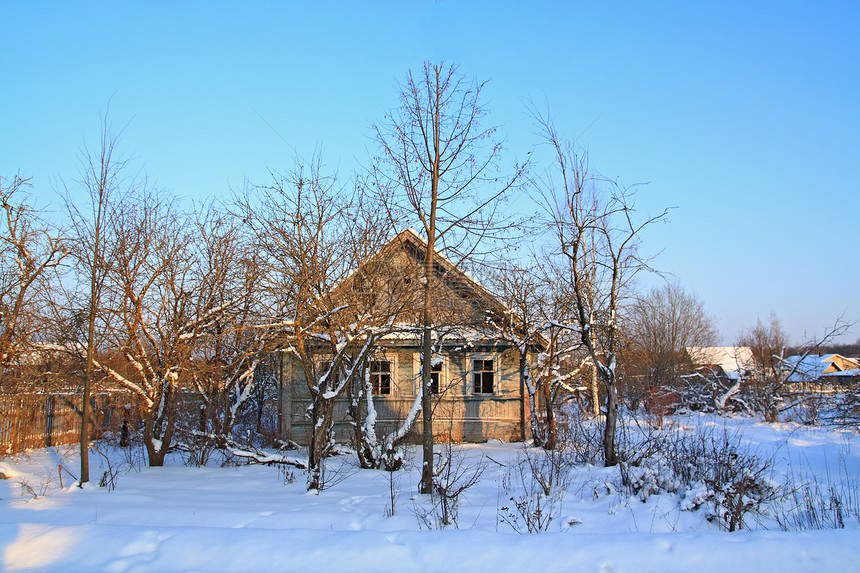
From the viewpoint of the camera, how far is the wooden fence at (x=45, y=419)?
47.8ft

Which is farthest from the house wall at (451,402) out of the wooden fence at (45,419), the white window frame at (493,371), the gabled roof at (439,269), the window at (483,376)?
the wooden fence at (45,419)

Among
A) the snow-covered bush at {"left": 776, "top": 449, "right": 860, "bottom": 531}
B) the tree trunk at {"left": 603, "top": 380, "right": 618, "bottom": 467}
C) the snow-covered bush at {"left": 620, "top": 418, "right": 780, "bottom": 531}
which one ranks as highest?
the tree trunk at {"left": 603, "top": 380, "right": 618, "bottom": 467}

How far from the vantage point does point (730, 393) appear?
23672 millimetres

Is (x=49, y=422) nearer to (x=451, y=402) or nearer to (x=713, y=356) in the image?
(x=451, y=402)

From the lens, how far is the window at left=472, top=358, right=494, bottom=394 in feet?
57.0

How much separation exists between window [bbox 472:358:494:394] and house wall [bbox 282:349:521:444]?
166 mm

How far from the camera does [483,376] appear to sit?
691 inches

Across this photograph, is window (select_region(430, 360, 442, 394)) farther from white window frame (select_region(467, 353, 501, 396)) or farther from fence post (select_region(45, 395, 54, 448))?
fence post (select_region(45, 395, 54, 448))

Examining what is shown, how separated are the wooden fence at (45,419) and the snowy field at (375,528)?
3.46m

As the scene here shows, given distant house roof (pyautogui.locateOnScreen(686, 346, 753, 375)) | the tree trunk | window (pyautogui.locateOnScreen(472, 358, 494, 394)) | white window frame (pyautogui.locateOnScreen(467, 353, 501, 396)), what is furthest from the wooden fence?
distant house roof (pyautogui.locateOnScreen(686, 346, 753, 375))

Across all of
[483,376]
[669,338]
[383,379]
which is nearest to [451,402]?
[483,376]

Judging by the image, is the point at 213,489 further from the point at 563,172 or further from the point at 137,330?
the point at 563,172

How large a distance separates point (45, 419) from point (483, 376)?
13.1 m

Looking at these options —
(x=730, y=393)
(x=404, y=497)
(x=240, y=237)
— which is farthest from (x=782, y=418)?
(x=240, y=237)
